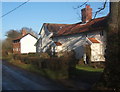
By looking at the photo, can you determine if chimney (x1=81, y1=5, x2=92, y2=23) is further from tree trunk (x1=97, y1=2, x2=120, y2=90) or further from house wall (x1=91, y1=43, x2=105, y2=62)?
tree trunk (x1=97, y1=2, x2=120, y2=90)

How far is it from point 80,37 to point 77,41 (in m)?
1.01

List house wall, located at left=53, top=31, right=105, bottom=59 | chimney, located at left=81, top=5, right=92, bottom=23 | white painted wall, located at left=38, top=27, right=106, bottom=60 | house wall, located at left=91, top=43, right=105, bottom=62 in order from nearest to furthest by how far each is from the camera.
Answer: house wall, located at left=91, top=43, right=105, bottom=62 < house wall, located at left=53, top=31, right=105, bottom=59 < white painted wall, located at left=38, top=27, right=106, bottom=60 < chimney, located at left=81, top=5, right=92, bottom=23

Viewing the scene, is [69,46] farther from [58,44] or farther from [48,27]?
[48,27]

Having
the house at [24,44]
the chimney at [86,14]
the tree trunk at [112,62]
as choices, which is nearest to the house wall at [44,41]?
the chimney at [86,14]

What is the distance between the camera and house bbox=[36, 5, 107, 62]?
2665cm

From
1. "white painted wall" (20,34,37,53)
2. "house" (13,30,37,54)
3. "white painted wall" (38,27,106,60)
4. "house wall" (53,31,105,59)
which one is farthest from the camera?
"white painted wall" (20,34,37,53)

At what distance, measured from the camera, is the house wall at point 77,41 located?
2759 centimetres

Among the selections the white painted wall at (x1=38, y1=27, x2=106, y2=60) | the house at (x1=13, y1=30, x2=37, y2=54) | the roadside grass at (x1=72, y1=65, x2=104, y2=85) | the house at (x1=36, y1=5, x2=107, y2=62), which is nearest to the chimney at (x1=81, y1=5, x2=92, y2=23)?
the house at (x1=36, y1=5, x2=107, y2=62)

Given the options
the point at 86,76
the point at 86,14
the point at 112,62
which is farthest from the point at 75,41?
the point at 112,62

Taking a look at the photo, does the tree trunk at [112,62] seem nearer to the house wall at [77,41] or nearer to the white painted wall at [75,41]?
the white painted wall at [75,41]

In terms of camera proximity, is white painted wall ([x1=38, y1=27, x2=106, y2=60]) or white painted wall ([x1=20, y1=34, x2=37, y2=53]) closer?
white painted wall ([x1=38, y1=27, x2=106, y2=60])

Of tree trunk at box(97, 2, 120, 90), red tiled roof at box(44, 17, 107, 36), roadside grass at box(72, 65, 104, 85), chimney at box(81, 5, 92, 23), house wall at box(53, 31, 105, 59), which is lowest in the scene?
roadside grass at box(72, 65, 104, 85)

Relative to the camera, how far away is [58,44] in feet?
115

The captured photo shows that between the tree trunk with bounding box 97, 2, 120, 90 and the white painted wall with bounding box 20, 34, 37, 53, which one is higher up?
the white painted wall with bounding box 20, 34, 37, 53
